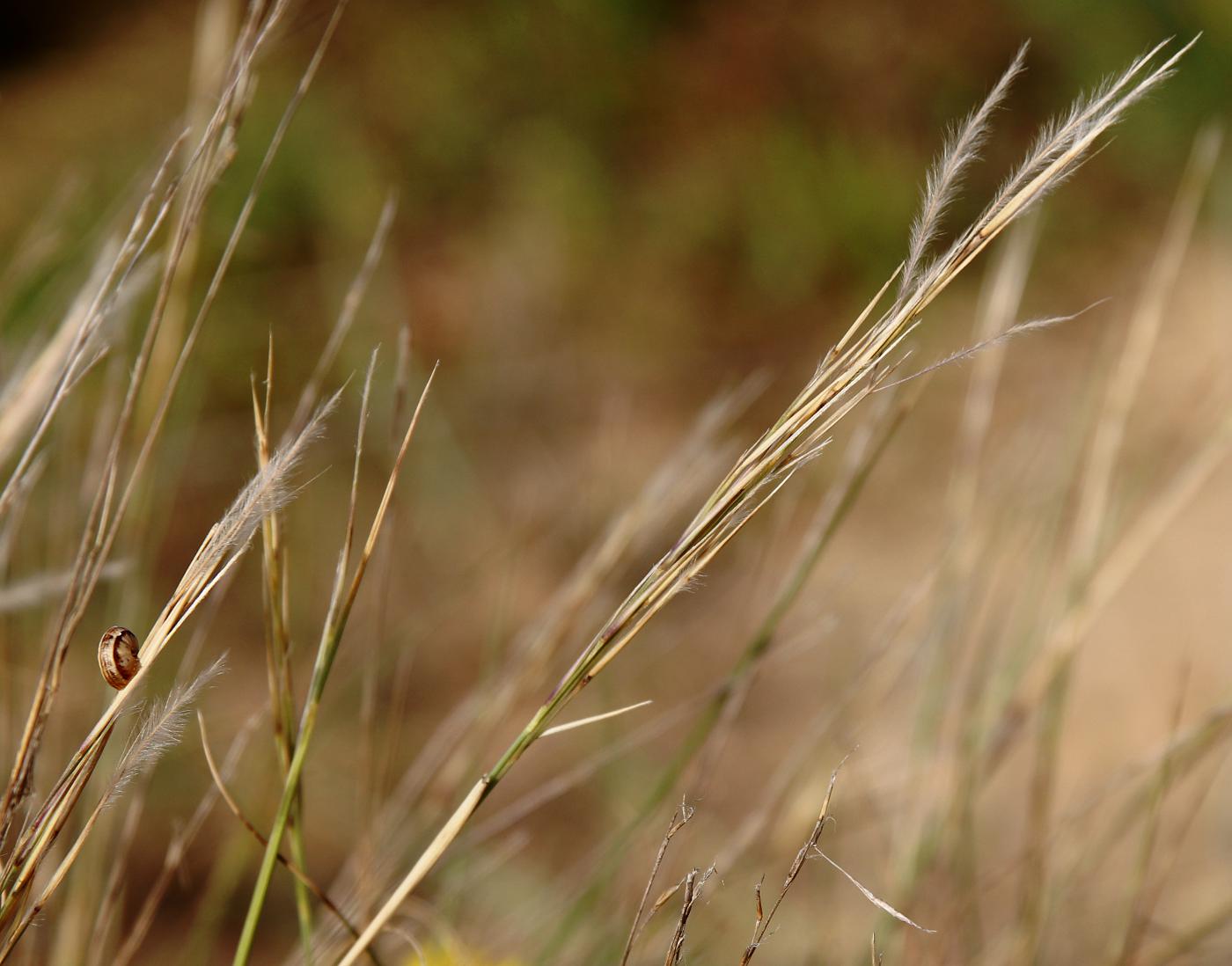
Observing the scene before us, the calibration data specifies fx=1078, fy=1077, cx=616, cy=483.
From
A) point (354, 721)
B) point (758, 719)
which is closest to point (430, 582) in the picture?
point (354, 721)

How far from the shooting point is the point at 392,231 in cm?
184

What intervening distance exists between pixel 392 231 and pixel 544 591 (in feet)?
2.38

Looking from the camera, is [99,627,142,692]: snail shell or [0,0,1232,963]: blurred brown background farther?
[0,0,1232,963]: blurred brown background

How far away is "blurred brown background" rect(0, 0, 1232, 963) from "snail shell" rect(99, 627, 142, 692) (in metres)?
0.86

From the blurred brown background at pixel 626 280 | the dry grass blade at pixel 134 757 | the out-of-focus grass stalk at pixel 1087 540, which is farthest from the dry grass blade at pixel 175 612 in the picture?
the blurred brown background at pixel 626 280

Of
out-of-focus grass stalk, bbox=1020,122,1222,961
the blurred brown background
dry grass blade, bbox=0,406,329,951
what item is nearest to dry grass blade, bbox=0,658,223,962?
dry grass blade, bbox=0,406,329,951

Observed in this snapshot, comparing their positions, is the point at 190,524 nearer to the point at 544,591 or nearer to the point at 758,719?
the point at 544,591

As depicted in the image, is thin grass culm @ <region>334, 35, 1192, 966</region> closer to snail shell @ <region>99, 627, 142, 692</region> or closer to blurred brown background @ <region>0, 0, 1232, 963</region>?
snail shell @ <region>99, 627, 142, 692</region>

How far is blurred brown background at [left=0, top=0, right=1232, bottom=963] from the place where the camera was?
1370mm

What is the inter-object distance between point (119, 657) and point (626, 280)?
1550mm

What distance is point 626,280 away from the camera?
5.85 ft

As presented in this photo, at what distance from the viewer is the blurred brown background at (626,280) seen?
1370 millimetres

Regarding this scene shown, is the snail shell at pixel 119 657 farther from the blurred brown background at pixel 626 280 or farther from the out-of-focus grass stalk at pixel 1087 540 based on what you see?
the blurred brown background at pixel 626 280

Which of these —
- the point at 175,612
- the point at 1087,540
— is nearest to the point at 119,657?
the point at 175,612
